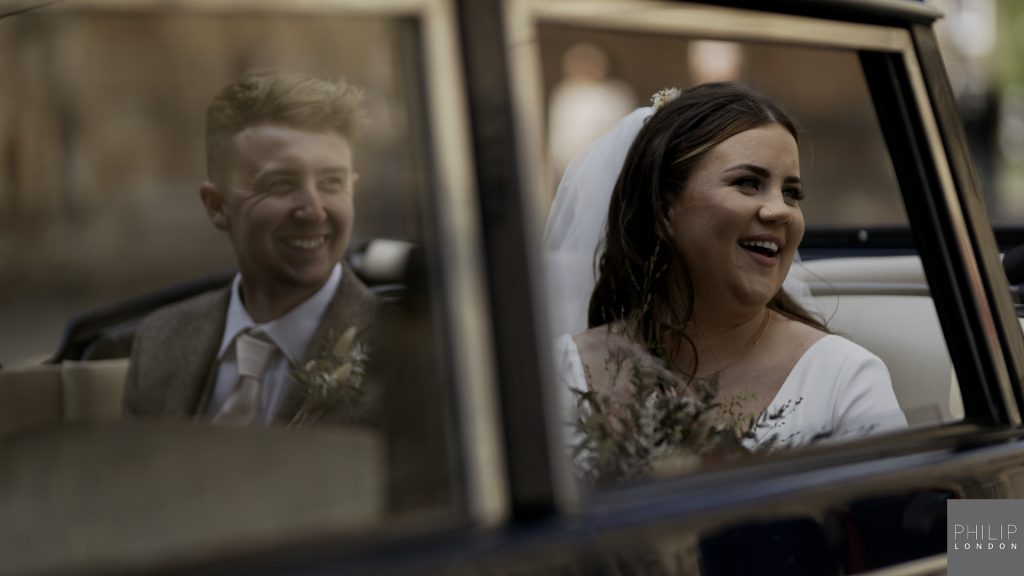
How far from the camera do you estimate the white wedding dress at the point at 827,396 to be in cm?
207

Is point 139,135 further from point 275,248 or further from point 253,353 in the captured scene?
point 253,353

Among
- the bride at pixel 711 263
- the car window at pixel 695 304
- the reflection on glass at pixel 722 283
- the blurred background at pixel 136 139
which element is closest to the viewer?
the blurred background at pixel 136 139

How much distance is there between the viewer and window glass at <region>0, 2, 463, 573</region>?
138 cm

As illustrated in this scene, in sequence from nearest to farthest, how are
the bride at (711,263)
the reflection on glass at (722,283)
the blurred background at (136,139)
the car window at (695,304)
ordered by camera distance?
the blurred background at (136,139) < the car window at (695,304) < the reflection on glass at (722,283) < the bride at (711,263)

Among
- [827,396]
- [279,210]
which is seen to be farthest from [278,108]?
[827,396]

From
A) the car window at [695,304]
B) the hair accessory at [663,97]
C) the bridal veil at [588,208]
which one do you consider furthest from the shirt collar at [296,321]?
the hair accessory at [663,97]

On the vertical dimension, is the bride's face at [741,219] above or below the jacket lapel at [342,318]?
above

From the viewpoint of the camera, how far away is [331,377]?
65.1 inches

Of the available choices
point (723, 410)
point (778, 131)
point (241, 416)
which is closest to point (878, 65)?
point (778, 131)

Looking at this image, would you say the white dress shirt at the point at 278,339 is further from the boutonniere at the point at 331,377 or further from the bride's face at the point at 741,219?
the bride's face at the point at 741,219

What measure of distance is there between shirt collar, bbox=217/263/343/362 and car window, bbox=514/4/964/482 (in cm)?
31

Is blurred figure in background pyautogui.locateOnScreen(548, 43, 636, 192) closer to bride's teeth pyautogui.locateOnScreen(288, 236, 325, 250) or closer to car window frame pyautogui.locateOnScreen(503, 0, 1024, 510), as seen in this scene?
bride's teeth pyautogui.locateOnScreen(288, 236, 325, 250)

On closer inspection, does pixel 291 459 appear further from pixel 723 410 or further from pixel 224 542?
pixel 723 410

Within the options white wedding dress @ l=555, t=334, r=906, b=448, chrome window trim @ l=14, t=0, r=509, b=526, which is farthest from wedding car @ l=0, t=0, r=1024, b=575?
white wedding dress @ l=555, t=334, r=906, b=448
